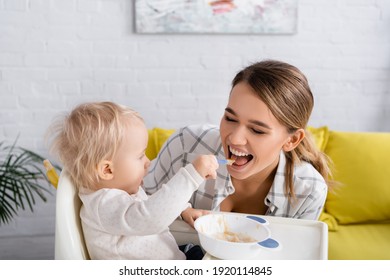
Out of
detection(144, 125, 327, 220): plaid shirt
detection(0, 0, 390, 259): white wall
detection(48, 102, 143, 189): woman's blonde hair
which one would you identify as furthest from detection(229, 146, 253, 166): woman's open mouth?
detection(0, 0, 390, 259): white wall

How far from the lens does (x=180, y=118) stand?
9.25 ft

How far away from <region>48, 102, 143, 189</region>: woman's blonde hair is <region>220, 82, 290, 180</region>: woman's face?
38 centimetres

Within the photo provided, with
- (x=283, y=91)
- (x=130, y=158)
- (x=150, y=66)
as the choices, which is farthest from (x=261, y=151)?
(x=150, y=66)

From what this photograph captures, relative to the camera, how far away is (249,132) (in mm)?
1439

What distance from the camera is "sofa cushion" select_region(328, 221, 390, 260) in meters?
2.09

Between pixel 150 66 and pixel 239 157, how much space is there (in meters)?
1.37

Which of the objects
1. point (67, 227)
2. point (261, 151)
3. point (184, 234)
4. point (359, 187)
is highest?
point (261, 151)

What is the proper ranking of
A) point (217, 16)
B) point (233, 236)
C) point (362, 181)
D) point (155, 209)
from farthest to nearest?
1. point (217, 16)
2. point (362, 181)
3. point (233, 236)
4. point (155, 209)

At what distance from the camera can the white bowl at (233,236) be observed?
42.2 inches

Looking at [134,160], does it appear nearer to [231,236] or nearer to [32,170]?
[231,236]

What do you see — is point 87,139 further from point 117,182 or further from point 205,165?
point 205,165
